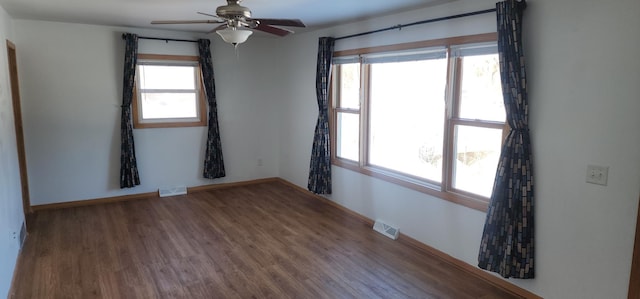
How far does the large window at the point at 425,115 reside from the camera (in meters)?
3.21

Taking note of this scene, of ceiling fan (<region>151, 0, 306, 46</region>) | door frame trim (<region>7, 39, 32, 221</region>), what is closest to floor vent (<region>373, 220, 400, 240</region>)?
ceiling fan (<region>151, 0, 306, 46</region>)

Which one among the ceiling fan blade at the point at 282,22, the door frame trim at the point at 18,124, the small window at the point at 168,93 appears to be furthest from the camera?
the small window at the point at 168,93

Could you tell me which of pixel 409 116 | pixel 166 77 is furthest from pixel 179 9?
pixel 409 116

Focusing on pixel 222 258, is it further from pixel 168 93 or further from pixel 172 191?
pixel 168 93

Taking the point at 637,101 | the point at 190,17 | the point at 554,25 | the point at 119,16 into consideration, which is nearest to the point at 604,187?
the point at 637,101

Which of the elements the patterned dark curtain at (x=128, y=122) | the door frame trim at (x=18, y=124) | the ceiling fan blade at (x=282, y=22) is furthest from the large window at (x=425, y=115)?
the door frame trim at (x=18, y=124)

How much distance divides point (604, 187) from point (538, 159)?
Result: 446mm

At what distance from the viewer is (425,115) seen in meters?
3.81

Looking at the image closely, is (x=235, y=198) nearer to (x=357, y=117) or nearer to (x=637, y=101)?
(x=357, y=117)

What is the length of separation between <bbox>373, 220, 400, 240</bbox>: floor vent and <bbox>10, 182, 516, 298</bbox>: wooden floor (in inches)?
3.2

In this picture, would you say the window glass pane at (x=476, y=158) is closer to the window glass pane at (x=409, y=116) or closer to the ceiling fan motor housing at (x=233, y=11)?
the window glass pane at (x=409, y=116)

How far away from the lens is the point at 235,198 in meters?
5.52

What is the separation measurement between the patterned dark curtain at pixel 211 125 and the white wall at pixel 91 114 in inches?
5.7

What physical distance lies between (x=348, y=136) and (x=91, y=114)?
3.30m
